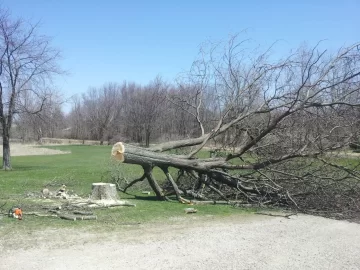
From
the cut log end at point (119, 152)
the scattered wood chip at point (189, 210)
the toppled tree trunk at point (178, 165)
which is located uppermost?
the cut log end at point (119, 152)

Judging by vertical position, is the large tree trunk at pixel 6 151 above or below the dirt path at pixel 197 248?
above

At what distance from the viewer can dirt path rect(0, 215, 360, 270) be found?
5219mm

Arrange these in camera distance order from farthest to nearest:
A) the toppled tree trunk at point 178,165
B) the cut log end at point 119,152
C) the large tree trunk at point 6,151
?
the large tree trunk at point 6,151, the toppled tree trunk at point 178,165, the cut log end at point 119,152

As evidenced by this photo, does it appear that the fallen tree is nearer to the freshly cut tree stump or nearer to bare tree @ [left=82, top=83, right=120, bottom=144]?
the freshly cut tree stump

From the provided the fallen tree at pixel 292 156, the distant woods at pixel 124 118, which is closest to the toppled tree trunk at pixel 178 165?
the fallen tree at pixel 292 156

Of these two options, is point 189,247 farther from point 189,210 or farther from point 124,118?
point 124,118

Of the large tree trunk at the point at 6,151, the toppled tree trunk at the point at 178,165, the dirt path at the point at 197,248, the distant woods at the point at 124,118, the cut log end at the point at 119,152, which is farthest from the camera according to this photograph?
the distant woods at the point at 124,118

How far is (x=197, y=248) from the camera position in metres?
5.93

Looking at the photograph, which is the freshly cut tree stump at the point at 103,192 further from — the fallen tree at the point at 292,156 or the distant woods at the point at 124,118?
the distant woods at the point at 124,118

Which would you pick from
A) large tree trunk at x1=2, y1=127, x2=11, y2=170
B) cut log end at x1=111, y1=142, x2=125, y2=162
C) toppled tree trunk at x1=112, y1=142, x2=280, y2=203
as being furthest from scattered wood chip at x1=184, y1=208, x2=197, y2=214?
large tree trunk at x1=2, y1=127, x2=11, y2=170

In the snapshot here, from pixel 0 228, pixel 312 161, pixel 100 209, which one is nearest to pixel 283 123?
pixel 312 161

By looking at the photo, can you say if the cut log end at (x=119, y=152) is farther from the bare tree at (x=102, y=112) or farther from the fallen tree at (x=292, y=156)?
the bare tree at (x=102, y=112)

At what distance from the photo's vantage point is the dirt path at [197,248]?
17.1ft

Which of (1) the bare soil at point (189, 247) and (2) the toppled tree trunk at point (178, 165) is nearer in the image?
(1) the bare soil at point (189, 247)
